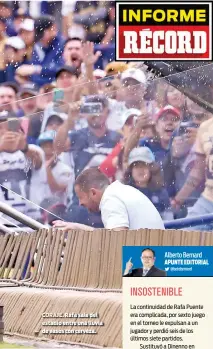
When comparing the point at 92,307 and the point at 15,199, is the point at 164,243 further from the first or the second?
the point at 15,199

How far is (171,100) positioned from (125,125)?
0.63 m

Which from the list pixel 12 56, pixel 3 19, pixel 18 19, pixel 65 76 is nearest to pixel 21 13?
pixel 18 19

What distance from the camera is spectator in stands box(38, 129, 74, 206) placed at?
1159 cm

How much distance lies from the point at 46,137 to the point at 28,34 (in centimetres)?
117

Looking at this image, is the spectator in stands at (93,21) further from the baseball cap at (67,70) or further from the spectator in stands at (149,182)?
the spectator in stands at (149,182)

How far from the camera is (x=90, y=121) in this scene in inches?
474

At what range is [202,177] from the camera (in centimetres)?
1147

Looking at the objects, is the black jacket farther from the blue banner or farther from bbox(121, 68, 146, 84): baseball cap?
bbox(121, 68, 146, 84): baseball cap

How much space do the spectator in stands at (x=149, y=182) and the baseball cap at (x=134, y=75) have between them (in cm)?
102

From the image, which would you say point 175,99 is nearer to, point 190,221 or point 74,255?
point 190,221

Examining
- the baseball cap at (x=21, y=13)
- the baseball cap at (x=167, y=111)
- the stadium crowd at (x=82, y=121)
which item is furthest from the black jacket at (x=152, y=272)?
the baseball cap at (x=21, y=13)

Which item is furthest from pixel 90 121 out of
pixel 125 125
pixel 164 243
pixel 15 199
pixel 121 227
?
pixel 164 243

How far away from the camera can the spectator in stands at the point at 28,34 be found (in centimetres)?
1216

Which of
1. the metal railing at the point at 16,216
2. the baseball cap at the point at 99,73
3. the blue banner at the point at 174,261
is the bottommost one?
the blue banner at the point at 174,261
